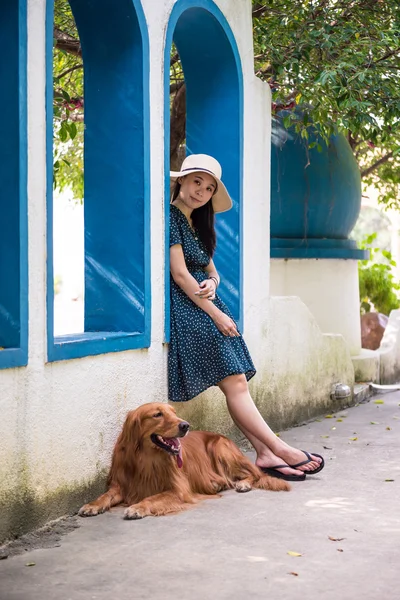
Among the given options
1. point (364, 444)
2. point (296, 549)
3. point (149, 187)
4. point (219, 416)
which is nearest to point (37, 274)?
point (149, 187)

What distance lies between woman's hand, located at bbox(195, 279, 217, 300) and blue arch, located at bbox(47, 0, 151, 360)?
353mm

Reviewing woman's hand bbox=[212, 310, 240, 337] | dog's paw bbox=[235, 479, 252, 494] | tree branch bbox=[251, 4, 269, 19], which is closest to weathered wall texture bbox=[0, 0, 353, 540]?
woman's hand bbox=[212, 310, 240, 337]

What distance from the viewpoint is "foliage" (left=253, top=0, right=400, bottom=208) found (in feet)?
23.9

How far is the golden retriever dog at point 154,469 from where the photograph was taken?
5000mm

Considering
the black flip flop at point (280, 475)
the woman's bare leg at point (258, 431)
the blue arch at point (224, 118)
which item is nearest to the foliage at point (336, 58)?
the blue arch at point (224, 118)

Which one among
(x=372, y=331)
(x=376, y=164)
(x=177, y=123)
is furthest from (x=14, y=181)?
(x=372, y=331)

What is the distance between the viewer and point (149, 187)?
5738 mm

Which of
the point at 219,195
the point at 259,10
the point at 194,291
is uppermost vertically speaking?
the point at 259,10

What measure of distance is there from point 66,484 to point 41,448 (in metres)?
0.36

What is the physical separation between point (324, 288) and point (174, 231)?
15.1ft

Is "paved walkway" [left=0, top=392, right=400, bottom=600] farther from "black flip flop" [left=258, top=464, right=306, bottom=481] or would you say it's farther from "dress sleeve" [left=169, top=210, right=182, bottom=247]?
"dress sleeve" [left=169, top=210, right=182, bottom=247]

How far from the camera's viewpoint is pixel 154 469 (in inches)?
201

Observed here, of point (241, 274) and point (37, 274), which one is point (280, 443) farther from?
point (37, 274)

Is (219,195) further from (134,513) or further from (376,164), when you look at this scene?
(376,164)
